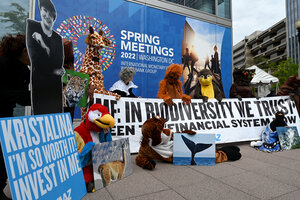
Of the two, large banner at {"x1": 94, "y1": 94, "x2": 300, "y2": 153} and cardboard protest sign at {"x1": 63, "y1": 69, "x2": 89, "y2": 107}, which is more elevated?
cardboard protest sign at {"x1": 63, "y1": 69, "x2": 89, "y2": 107}

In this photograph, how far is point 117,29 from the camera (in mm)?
6879

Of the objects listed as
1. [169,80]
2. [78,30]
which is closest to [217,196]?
[169,80]

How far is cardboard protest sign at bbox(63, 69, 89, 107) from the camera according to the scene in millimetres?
2867

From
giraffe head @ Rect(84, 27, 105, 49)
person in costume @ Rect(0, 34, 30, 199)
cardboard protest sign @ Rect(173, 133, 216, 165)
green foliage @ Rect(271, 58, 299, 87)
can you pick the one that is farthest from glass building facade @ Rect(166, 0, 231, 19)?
green foliage @ Rect(271, 58, 299, 87)

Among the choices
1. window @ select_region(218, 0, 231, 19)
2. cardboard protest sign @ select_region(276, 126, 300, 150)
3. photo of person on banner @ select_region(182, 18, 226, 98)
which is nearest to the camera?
cardboard protest sign @ select_region(276, 126, 300, 150)

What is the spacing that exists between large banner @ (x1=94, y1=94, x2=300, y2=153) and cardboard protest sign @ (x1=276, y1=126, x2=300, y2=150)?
693 millimetres

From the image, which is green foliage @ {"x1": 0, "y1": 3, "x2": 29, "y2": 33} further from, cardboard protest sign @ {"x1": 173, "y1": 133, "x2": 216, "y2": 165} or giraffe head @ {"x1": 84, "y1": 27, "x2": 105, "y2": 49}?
cardboard protest sign @ {"x1": 173, "y1": 133, "x2": 216, "y2": 165}

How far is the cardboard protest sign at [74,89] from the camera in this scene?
2867mm

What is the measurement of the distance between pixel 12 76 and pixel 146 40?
20.1ft

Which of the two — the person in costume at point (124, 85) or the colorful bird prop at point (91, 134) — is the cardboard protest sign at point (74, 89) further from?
the person in costume at point (124, 85)

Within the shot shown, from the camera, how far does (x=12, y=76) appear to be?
5.82 ft

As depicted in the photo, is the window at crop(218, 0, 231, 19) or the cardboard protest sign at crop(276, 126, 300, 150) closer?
the cardboard protest sign at crop(276, 126, 300, 150)

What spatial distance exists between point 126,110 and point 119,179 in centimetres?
151

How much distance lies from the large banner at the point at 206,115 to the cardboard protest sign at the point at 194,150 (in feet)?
2.87
